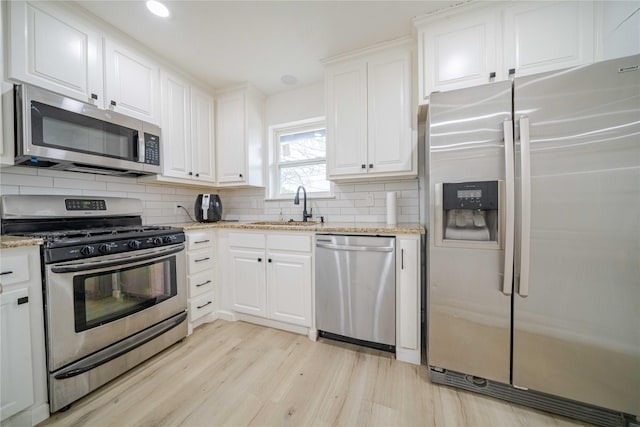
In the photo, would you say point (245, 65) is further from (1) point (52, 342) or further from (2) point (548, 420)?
(2) point (548, 420)

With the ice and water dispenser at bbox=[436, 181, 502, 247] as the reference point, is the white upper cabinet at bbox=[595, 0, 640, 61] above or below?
above

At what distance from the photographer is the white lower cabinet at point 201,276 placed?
6.98 feet

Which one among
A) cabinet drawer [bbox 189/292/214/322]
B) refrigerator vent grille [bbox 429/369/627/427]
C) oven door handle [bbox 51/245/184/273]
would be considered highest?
oven door handle [bbox 51/245/184/273]

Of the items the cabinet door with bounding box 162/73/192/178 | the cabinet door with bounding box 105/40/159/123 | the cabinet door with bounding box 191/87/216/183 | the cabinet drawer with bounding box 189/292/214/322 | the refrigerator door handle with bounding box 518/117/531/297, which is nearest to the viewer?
the refrigerator door handle with bounding box 518/117/531/297

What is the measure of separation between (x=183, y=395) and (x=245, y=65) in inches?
107

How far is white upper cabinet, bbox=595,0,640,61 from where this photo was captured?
1289 millimetres

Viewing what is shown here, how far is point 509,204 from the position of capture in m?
1.29

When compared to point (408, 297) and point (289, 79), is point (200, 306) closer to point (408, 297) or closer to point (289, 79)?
point (408, 297)

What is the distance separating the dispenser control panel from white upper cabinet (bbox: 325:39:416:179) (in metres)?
0.65

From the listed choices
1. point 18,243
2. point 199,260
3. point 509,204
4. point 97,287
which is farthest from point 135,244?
point 509,204

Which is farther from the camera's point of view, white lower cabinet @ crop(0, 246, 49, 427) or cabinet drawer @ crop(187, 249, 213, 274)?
cabinet drawer @ crop(187, 249, 213, 274)

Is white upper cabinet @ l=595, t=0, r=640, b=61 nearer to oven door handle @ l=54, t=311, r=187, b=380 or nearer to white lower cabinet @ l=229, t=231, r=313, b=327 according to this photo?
white lower cabinet @ l=229, t=231, r=313, b=327

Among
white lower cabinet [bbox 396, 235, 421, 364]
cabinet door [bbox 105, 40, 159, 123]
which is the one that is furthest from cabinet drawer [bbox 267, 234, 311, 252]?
cabinet door [bbox 105, 40, 159, 123]

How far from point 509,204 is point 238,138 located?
2.55 m
